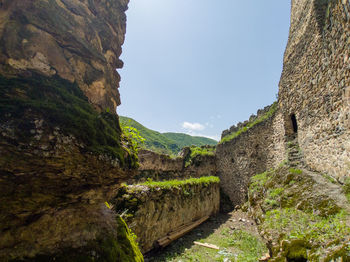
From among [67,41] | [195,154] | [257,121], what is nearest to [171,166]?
[195,154]

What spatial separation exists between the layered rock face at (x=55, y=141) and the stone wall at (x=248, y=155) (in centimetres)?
938

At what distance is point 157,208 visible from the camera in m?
6.47

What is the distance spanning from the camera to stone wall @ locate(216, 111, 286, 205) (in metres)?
10.1

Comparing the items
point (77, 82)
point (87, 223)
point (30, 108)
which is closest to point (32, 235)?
point (87, 223)

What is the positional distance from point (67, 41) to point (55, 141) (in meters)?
1.59

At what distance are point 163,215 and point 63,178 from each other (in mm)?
5717

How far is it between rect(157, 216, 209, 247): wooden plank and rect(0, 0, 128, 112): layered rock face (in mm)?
5365

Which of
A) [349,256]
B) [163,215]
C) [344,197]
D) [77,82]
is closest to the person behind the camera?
[349,256]

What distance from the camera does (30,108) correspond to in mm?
1662

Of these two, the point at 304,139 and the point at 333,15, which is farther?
the point at 304,139

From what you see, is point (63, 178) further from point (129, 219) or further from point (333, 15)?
point (333, 15)

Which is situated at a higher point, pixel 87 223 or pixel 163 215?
pixel 87 223

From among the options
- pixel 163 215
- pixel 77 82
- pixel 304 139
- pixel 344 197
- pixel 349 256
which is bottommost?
pixel 163 215

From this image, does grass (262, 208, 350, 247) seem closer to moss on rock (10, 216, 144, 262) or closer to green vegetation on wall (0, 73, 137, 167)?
moss on rock (10, 216, 144, 262)
